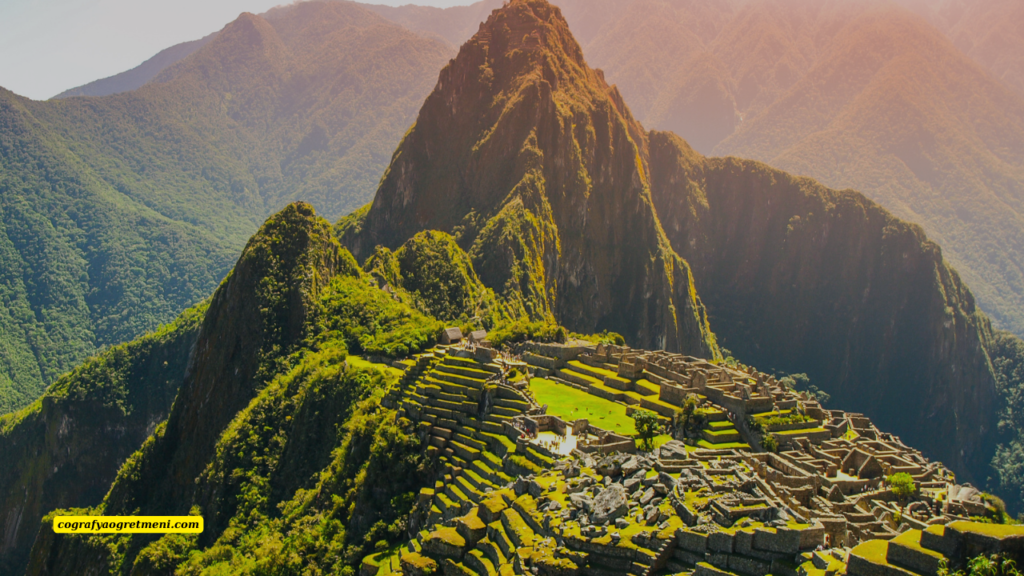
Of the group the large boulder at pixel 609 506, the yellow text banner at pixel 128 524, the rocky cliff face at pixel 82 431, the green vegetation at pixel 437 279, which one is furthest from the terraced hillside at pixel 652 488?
the rocky cliff face at pixel 82 431

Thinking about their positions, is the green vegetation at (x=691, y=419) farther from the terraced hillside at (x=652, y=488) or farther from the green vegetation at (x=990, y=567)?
the green vegetation at (x=990, y=567)

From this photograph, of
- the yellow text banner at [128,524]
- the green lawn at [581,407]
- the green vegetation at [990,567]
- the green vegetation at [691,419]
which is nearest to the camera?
the green vegetation at [990,567]

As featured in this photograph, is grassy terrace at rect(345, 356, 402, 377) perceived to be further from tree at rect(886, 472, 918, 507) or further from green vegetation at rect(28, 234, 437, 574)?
tree at rect(886, 472, 918, 507)

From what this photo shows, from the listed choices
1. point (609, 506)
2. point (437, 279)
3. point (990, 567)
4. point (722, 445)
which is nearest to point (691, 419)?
point (722, 445)

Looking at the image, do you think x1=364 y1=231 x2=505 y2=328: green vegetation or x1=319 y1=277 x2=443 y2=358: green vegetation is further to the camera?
x1=364 y1=231 x2=505 y2=328: green vegetation

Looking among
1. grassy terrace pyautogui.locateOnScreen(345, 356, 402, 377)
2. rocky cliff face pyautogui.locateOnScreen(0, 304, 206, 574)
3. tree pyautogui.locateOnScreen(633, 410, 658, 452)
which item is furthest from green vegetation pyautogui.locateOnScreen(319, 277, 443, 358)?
rocky cliff face pyautogui.locateOnScreen(0, 304, 206, 574)

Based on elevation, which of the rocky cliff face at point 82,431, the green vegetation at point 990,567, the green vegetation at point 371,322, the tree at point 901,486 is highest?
the green vegetation at point 990,567
